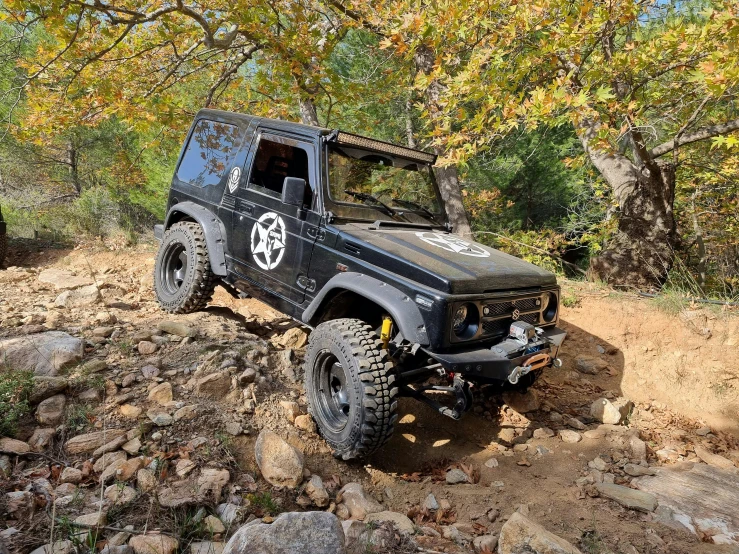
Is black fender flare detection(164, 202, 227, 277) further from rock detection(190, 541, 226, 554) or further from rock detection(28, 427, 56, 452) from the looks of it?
rock detection(190, 541, 226, 554)

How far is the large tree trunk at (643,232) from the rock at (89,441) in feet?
19.2

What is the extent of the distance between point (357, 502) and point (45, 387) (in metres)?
1.96

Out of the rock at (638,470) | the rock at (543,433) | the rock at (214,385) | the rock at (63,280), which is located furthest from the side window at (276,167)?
the rock at (63,280)

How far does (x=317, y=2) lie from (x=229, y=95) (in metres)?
3.28

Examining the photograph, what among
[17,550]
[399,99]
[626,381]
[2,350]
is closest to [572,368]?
[626,381]

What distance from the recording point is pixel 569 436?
3512 mm

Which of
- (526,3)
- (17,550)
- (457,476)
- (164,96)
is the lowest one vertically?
(457,476)

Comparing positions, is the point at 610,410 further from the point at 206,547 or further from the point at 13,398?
the point at 13,398

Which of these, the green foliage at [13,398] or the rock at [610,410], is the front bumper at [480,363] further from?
the green foliage at [13,398]

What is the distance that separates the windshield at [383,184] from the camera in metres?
3.44

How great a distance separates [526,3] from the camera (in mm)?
4027

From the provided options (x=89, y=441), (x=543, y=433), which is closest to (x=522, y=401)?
(x=543, y=433)

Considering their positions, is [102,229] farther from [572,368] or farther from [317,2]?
[572,368]

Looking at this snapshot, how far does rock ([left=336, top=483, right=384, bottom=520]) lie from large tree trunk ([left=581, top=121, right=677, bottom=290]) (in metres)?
4.82
